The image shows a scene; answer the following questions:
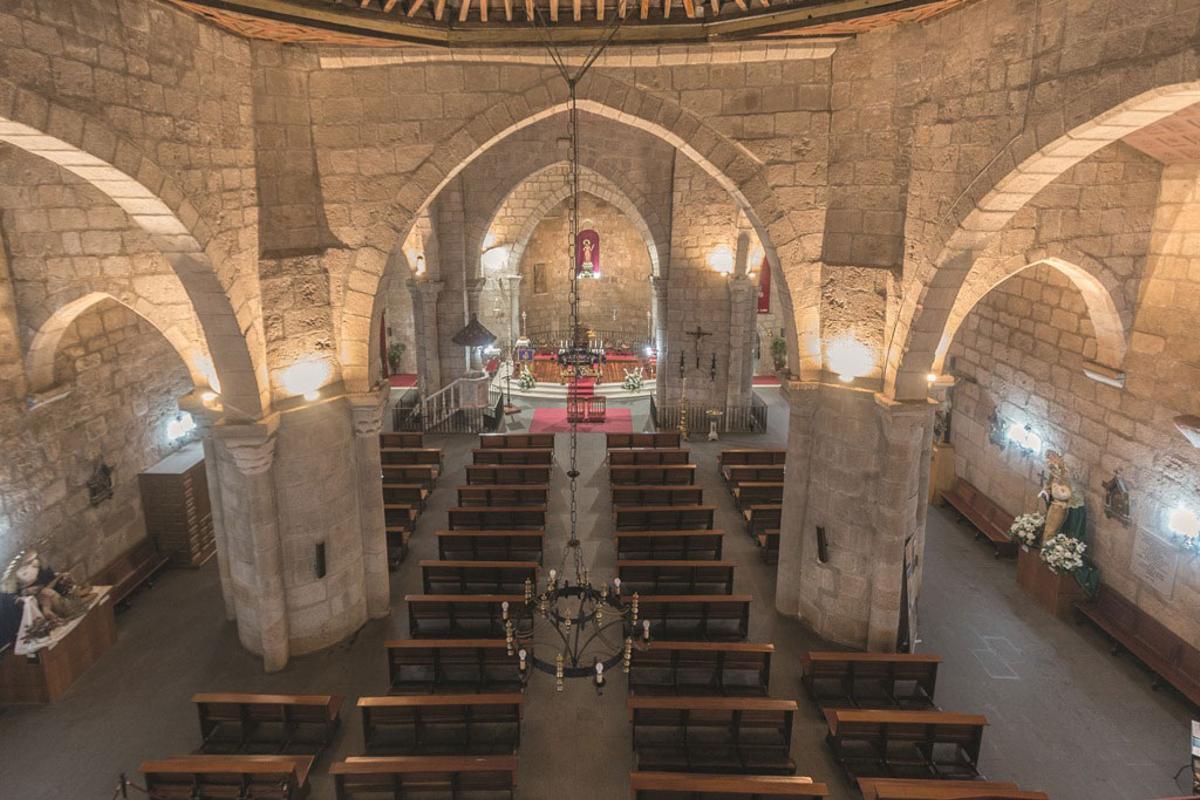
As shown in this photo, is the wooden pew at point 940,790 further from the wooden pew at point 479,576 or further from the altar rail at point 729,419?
the altar rail at point 729,419

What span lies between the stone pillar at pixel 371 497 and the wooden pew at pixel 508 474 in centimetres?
325

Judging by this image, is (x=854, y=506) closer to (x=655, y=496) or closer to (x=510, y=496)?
(x=655, y=496)

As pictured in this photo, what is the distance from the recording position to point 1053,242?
9.59 m

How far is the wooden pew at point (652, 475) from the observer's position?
13266mm

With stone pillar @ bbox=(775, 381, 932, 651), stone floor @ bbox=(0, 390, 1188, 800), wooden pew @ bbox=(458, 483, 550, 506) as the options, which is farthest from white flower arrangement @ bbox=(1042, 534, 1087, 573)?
wooden pew @ bbox=(458, 483, 550, 506)

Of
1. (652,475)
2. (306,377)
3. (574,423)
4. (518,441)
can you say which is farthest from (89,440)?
(652,475)

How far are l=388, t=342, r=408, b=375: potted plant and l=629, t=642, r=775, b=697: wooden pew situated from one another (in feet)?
53.1

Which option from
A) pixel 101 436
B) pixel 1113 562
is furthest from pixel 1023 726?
pixel 101 436

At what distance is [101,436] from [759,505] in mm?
9618

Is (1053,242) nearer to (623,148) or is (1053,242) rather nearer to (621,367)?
(623,148)

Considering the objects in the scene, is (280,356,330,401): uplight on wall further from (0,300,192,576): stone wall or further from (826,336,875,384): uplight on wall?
(826,336,875,384): uplight on wall

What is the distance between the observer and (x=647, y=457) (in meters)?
14.0

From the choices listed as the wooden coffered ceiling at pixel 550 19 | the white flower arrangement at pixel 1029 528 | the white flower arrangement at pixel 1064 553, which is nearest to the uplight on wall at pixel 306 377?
the wooden coffered ceiling at pixel 550 19

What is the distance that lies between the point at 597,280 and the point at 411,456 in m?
12.8
